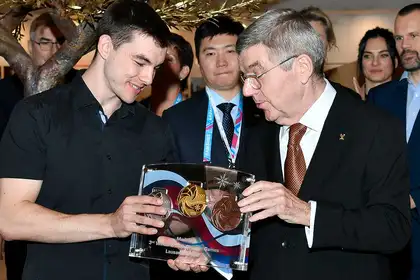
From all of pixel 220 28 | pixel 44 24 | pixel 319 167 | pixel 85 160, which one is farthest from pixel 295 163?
pixel 44 24

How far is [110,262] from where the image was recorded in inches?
102

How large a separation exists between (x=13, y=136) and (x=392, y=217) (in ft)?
4.05

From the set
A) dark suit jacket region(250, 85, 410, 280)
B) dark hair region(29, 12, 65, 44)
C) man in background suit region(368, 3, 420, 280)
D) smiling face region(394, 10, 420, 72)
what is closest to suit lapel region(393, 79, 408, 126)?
man in background suit region(368, 3, 420, 280)

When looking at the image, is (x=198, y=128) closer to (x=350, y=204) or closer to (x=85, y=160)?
(x=85, y=160)

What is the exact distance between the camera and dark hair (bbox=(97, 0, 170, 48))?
8.51ft

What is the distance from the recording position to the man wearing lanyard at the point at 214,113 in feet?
12.0

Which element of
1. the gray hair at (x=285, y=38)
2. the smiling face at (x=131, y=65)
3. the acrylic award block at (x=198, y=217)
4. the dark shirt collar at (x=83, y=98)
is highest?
the gray hair at (x=285, y=38)

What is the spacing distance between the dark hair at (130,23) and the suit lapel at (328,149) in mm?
625

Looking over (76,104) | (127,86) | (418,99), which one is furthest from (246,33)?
(418,99)

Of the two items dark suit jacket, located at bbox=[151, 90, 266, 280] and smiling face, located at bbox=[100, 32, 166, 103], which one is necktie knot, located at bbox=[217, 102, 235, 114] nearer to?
dark suit jacket, located at bbox=[151, 90, 266, 280]

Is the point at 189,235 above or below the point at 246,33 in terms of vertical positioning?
below

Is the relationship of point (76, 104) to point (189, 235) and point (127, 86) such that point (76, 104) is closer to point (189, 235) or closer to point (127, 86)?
point (127, 86)

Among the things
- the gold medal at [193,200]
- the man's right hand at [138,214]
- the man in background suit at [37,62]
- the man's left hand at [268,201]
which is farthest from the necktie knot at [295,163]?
the man in background suit at [37,62]

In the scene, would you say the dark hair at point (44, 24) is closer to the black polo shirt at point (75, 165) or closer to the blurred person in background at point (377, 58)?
the black polo shirt at point (75, 165)
